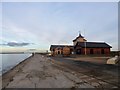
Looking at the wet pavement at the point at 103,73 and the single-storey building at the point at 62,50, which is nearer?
the wet pavement at the point at 103,73

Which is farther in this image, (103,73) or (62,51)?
(62,51)

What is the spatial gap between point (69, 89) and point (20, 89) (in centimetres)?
208

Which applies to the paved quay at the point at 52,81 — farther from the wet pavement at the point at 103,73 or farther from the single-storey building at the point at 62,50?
the single-storey building at the point at 62,50

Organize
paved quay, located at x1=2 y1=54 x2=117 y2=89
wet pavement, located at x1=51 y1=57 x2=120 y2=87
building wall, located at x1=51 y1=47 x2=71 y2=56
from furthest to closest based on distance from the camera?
building wall, located at x1=51 y1=47 x2=71 y2=56 < wet pavement, located at x1=51 y1=57 x2=120 y2=87 < paved quay, located at x1=2 y1=54 x2=117 y2=89

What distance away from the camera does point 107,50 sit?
2244 inches

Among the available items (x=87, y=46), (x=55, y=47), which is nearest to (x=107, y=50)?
(x=87, y=46)

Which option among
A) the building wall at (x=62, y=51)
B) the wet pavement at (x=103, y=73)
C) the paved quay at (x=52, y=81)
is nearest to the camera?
the paved quay at (x=52, y=81)

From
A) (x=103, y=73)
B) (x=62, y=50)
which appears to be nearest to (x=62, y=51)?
(x=62, y=50)

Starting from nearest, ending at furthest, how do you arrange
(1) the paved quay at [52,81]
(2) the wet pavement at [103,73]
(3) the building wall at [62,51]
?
(1) the paved quay at [52,81], (2) the wet pavement at [103,73], (3) the building wall at [62,51]

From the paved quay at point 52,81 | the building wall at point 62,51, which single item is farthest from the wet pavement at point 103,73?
the building wall at point 62,51

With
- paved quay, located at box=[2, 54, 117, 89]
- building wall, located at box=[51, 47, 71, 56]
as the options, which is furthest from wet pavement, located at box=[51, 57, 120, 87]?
building wall, located at box=[51, 47, 71, 56]

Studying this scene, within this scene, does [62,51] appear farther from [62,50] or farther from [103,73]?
[103,73]

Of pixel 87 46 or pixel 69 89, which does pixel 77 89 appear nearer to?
pixel 69 89

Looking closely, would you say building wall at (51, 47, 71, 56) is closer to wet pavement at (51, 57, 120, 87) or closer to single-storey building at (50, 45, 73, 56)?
single-storey building at (50, 45, 73, 56)
